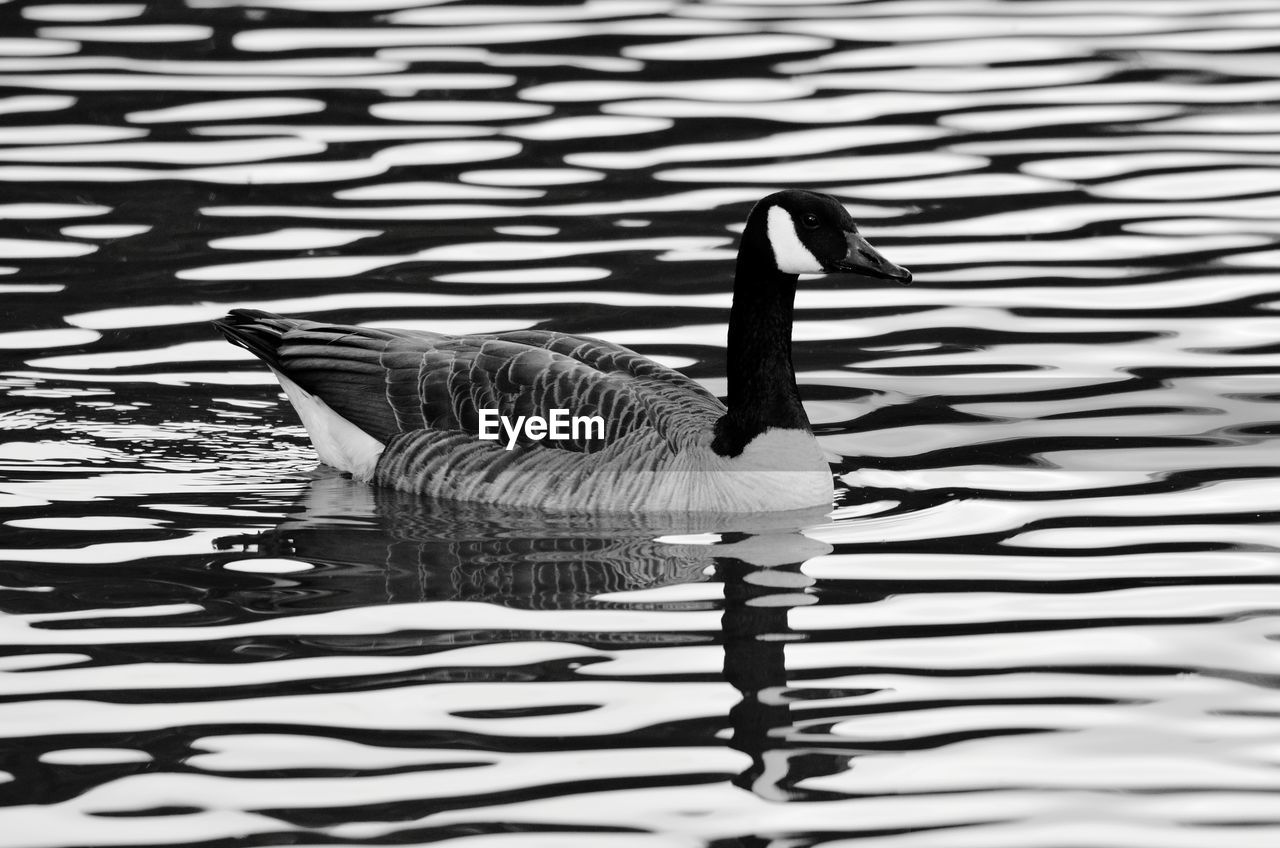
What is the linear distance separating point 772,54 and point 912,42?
1492 millimetres

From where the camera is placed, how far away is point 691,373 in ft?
42.3

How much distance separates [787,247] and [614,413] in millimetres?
1160

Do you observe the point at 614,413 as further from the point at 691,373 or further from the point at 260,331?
the point at 691,373

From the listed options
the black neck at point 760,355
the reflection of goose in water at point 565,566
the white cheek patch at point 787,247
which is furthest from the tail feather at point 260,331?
the white cheek patch at point 787,247

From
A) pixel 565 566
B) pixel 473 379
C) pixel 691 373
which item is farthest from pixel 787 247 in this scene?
pixel 691 373


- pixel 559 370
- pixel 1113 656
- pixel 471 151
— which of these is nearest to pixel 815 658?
pixel 1113 656

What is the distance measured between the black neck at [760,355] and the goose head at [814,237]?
119mm

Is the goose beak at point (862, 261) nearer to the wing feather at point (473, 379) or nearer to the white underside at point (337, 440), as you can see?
the wing feather at point (473, 379)

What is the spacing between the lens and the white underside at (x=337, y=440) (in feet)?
36.7

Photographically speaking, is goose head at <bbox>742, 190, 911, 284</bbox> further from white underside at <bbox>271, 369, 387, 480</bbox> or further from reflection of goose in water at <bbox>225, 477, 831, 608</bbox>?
white underside at <bbox>271, 369, 387, 480</bbox>

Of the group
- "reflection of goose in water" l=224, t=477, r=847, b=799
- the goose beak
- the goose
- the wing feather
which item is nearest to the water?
"reflection of goose in water" l=224, t=477, r=847, b=799

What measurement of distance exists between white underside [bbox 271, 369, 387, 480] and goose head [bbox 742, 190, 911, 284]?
2.32 m

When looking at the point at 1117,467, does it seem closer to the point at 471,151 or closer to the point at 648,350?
the point at 648,350

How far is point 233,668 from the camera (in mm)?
8016
